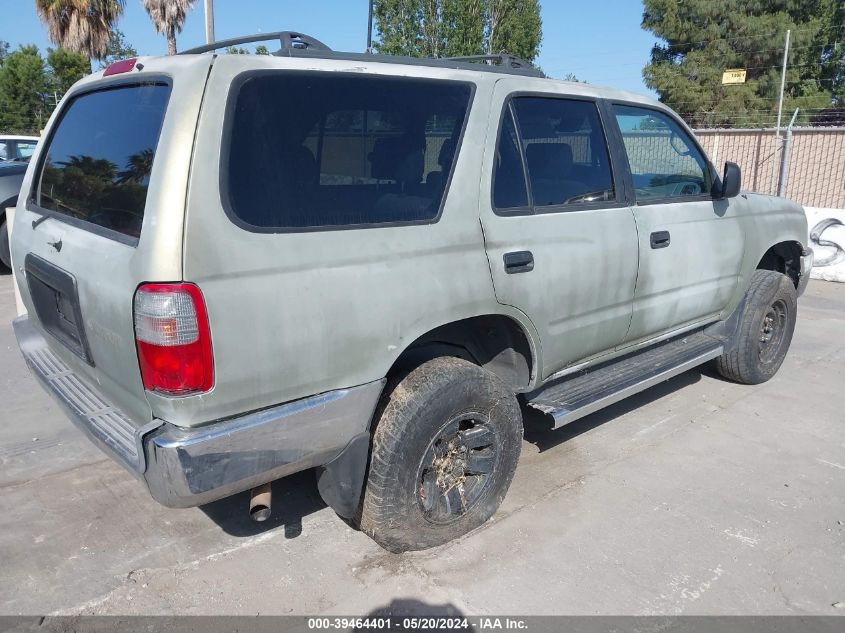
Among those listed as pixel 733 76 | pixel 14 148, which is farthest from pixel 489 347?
pixel 733 76

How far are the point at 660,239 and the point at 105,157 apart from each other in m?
2.81

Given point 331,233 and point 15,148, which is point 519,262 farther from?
point 15,148

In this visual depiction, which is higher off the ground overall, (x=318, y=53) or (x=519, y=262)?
(x=318, y=53)

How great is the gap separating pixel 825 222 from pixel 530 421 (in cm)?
698

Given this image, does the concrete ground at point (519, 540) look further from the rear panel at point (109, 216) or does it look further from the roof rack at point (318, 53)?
the roof rack at point (318, 53)

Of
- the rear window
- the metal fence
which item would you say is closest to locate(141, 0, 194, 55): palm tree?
the metal fence

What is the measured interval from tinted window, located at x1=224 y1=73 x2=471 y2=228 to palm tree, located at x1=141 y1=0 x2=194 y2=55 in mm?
20955

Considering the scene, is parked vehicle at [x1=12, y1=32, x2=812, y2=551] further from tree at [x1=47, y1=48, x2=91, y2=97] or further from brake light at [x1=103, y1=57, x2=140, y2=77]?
tree at [x1=47, y1=48, x2=91, y2=97]

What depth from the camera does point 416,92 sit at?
2.86 m

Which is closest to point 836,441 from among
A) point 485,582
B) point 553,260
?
point 553,260

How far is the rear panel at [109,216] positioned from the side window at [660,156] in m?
2.49

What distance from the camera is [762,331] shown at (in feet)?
17.0

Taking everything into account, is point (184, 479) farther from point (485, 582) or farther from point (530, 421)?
point (530, 421)

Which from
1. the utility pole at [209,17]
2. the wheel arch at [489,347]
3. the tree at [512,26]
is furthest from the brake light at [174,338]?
the tree at [512,26]
